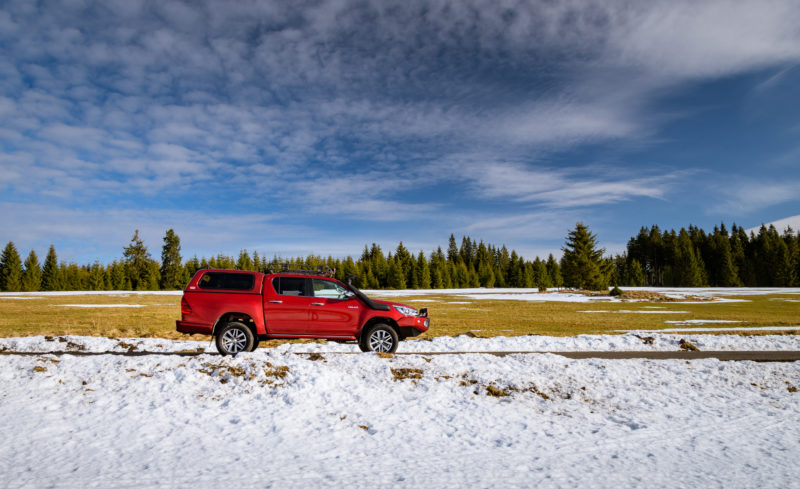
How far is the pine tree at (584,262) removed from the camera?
6406 centimetres

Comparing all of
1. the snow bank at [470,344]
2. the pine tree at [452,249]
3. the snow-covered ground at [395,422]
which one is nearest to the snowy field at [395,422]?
the snow-covered ground at [395,422]

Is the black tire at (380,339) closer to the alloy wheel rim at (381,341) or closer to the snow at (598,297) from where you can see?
the alloy wheel rim at (381,341)

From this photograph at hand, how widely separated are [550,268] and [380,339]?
399ft

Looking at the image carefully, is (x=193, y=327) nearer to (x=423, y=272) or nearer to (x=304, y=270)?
(x=304, y=270)

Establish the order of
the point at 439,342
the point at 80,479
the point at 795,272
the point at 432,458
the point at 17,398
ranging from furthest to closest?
the point at 795,272, the point at 439,342, the point at 17,398, the point at 432,458, the point at 80,479

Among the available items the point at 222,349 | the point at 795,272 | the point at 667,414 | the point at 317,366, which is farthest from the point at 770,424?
the point at 795,272

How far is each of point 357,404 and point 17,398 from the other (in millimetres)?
6190

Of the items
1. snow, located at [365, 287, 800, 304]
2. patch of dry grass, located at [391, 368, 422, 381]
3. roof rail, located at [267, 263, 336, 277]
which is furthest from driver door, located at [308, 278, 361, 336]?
snow, located at [365, 287, 800, 304]

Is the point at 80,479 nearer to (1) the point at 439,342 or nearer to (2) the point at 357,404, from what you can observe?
(2) the point at 357,404

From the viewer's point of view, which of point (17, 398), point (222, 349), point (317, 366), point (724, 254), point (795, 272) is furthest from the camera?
point (724, 254)

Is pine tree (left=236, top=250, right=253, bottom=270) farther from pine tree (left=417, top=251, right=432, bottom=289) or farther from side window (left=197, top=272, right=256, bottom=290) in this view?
side window (left=197, top=272, right=256, bottom=290)

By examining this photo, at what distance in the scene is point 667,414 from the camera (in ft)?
25.3

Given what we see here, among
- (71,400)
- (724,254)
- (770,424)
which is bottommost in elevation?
(770,424)

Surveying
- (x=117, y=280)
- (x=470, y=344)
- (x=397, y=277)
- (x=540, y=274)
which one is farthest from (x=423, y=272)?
(x=470, y=344)
